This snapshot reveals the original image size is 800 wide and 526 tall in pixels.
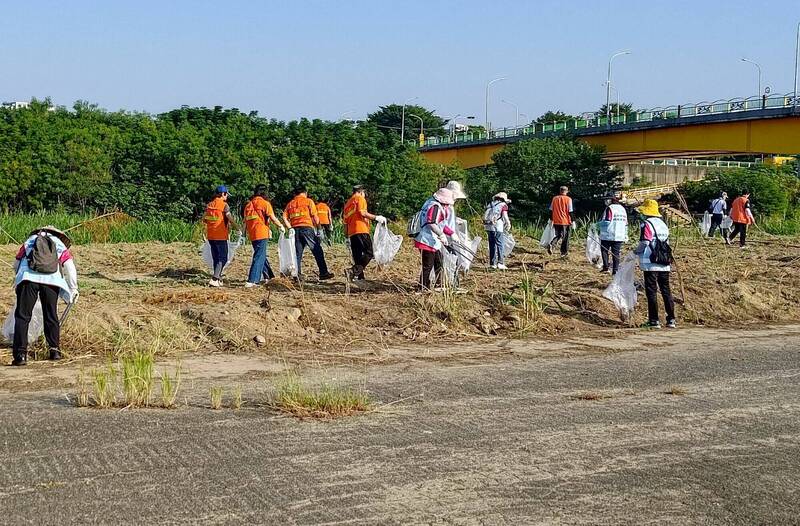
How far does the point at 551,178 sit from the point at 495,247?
33118 mm

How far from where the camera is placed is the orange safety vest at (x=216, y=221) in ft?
47.9

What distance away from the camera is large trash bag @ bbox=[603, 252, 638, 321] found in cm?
1315

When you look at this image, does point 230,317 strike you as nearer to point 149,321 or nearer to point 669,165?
point 149,321

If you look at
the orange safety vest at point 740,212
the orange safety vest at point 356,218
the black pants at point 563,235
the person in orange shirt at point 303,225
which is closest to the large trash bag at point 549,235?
the black pants at point 563,235

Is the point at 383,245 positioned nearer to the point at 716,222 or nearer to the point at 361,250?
the point at 361,250

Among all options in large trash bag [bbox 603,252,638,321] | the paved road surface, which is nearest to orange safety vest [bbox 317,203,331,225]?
large trash bag [bbox 603,252,638,321]

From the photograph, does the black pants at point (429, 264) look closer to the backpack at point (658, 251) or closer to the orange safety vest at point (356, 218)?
the orange safety vest at point (356, 218)

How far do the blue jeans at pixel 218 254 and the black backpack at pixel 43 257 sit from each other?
4.96 meters

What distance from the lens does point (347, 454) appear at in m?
6.62

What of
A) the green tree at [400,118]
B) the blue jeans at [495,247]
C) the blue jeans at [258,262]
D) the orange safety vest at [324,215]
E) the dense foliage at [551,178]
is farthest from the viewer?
the green tree at [400,118]

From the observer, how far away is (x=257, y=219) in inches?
573

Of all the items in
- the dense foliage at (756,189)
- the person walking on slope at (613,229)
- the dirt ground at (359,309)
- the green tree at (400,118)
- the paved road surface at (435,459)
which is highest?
the green tree at (400,118)

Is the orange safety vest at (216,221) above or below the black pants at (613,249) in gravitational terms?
above

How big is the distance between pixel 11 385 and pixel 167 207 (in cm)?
2771
